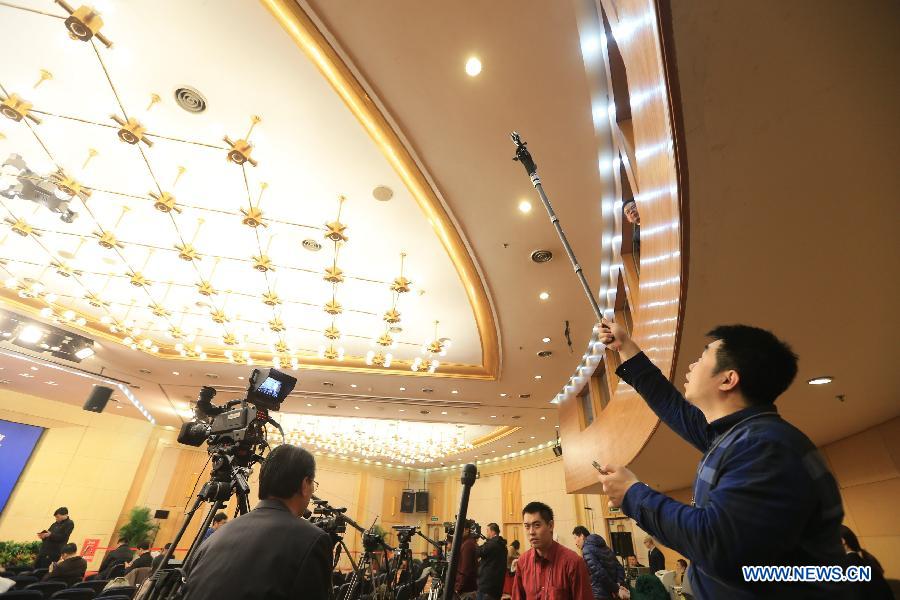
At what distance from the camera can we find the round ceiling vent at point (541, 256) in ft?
16.0

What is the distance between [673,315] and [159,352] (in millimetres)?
9532

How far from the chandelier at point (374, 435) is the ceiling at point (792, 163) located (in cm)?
1178

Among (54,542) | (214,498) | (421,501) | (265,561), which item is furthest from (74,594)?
(421,501)

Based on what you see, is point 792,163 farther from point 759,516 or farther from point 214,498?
point 214,498

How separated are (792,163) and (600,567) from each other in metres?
4.18

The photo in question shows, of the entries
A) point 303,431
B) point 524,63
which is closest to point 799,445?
point 524,63

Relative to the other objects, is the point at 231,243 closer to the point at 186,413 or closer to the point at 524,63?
the point at 524,63

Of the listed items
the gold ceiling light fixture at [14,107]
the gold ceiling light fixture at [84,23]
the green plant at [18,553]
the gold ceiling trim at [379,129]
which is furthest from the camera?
the green plant at [18,553]

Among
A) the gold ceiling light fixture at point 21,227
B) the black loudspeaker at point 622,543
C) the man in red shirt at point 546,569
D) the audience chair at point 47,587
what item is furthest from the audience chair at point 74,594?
the black loudspeaker at point 622,543

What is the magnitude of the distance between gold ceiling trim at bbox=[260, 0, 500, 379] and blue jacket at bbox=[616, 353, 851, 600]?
11.5ft

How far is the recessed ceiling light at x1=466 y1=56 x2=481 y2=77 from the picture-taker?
10.1ft

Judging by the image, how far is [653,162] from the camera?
1.89 metres

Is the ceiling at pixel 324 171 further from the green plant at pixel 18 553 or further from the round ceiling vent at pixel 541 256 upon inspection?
the green plant at pixel 18 553

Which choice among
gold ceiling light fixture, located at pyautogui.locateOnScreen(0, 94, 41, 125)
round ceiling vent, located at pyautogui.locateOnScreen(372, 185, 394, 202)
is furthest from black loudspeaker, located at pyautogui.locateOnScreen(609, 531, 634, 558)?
gold ceiling light fixture, located at pyautogui.locateOnScreen(0, 94, 41, 125)
